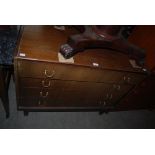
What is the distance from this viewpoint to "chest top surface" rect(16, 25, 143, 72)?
1.13 m

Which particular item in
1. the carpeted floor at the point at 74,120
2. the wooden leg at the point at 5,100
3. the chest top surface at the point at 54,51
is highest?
the chest top surface at the point at 54,51

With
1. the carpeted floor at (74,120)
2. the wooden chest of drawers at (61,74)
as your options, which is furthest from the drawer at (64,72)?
the carpeted floor at (74,120)

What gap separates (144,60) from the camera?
4.53ft

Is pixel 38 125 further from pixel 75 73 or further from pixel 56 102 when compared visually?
pixel 75 73

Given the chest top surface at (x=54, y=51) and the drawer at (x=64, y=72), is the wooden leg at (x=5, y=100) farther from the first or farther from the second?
the chest top surface at (x=54, y=51)

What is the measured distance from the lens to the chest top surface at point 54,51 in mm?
1128

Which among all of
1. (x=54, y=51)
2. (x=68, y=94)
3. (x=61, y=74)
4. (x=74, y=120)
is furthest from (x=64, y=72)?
(x=74, y=120)

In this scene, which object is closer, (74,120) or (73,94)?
(73,94)

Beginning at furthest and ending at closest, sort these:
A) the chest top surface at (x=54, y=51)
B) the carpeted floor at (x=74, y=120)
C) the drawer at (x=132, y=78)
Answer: the carpeted floor at (x=74, y=120) → the drawer at (x=132, y=78) → the chest top surface at (x=54, y=51)

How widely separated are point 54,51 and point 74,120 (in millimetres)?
917

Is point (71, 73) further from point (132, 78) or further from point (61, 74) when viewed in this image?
point (132, 78)

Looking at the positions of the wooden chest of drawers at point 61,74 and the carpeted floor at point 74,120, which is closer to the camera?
the wooden chest of drawers at point 61,74

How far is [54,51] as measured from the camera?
1.19 m

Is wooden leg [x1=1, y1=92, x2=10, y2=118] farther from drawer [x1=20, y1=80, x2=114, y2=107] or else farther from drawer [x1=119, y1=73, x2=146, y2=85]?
drawer [x1=119, y1=73, x2=146, y2=85]
